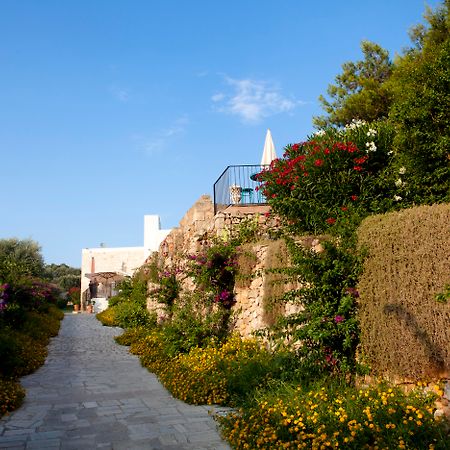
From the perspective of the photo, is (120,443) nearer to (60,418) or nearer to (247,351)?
(60,418)

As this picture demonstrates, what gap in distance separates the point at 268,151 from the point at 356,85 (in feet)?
18.7

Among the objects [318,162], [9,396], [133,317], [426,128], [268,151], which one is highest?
[268,151]

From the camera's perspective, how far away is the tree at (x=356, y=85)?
16625 millimetres

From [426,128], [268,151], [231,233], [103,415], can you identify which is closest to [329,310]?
[103,415]

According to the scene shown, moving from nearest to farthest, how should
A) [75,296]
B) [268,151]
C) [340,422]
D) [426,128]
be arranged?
[340,422] < [426,128] < [268,151] < [75,296]

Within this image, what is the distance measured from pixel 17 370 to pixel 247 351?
424 centimetres

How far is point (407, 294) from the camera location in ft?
16.3

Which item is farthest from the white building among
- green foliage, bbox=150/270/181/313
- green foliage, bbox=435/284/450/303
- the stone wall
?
green foliage, bbox=435/284/450/303

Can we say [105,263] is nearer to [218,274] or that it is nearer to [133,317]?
[133,317]

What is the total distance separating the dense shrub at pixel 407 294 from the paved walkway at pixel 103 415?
6.78ft

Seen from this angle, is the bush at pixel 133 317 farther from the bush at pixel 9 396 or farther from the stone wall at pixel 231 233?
the bush at pixel 9 396

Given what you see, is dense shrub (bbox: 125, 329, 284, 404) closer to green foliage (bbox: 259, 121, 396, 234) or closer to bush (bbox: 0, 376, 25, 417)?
bush (bbox: 0, 376, 25, 417)

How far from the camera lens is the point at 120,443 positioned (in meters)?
4.93

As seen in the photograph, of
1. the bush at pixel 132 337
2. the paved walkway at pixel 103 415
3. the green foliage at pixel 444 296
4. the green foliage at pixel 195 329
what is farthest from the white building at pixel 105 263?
the green foliage at pixel 444 296
